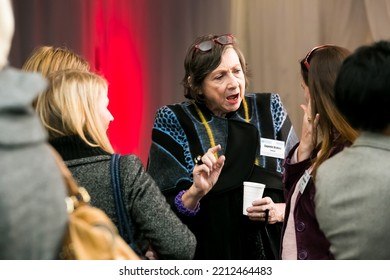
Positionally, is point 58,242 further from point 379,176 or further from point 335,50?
point 335,50

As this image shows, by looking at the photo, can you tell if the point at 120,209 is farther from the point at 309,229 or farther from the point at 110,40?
the point at 110,40

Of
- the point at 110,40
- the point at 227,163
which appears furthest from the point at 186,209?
the point at 110,40

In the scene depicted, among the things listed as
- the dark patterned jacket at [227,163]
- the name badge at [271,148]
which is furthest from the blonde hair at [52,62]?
the name badge at [271,148]

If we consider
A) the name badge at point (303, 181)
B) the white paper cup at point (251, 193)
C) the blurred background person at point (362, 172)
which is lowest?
the white paper cup at point (251, 193)

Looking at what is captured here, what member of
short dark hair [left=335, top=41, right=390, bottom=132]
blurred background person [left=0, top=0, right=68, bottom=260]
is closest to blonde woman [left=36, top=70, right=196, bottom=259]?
short dark hair [left=335, top=41, right=390, bottom=132]

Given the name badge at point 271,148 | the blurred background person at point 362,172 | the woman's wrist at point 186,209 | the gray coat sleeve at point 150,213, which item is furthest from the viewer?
the name badge at point 271,148

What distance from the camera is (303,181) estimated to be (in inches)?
94.5

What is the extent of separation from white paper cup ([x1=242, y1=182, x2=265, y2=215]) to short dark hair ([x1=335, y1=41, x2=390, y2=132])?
3.07ft

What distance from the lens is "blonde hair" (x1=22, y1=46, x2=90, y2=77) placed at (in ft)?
9.53

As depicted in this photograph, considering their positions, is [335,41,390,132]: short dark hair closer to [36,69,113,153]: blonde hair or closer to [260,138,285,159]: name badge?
[36,69,113,153]: blonde hair

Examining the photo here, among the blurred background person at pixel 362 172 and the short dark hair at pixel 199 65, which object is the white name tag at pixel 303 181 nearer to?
the blurred background person at pixel 362 172

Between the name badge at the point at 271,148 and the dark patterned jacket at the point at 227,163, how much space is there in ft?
0.06

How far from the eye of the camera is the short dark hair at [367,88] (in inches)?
75.2

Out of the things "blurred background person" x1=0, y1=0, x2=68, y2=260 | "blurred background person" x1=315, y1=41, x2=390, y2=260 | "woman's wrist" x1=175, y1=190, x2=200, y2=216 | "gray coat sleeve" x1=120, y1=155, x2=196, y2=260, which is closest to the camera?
"blurred background person" x1=0, y1=0, x2=68, y2=260
